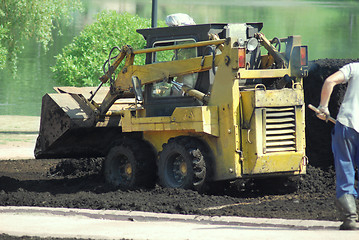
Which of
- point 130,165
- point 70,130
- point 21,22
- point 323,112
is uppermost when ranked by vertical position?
point 21,22

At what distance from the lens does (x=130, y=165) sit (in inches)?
500

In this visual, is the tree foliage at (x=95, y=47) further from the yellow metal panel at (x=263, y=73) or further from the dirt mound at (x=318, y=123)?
the yellow metal panel at (x=263, y=73)

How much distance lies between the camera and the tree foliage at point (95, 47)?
81.6 ft

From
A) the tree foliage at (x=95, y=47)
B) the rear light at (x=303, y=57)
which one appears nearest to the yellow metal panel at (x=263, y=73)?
the rear light at (x=303, y=57)

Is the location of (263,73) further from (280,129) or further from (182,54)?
(182,54)

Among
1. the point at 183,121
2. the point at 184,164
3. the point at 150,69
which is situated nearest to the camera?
the point at 183,121

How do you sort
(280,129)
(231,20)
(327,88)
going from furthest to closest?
1. (231,20)
2. (280,129)
3. (327,88)

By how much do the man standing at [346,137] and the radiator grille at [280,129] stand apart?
2.68m

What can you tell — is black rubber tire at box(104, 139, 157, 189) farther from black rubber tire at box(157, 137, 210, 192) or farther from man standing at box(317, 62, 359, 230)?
man standing at box(317, 62, 359, 230)

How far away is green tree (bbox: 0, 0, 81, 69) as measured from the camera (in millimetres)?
25453

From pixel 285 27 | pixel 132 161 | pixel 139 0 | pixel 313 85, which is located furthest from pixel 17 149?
pixel 139 0

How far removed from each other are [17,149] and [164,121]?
8.84m

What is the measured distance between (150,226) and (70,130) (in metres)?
4.91

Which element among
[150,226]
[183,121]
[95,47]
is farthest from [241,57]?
[95,47]
